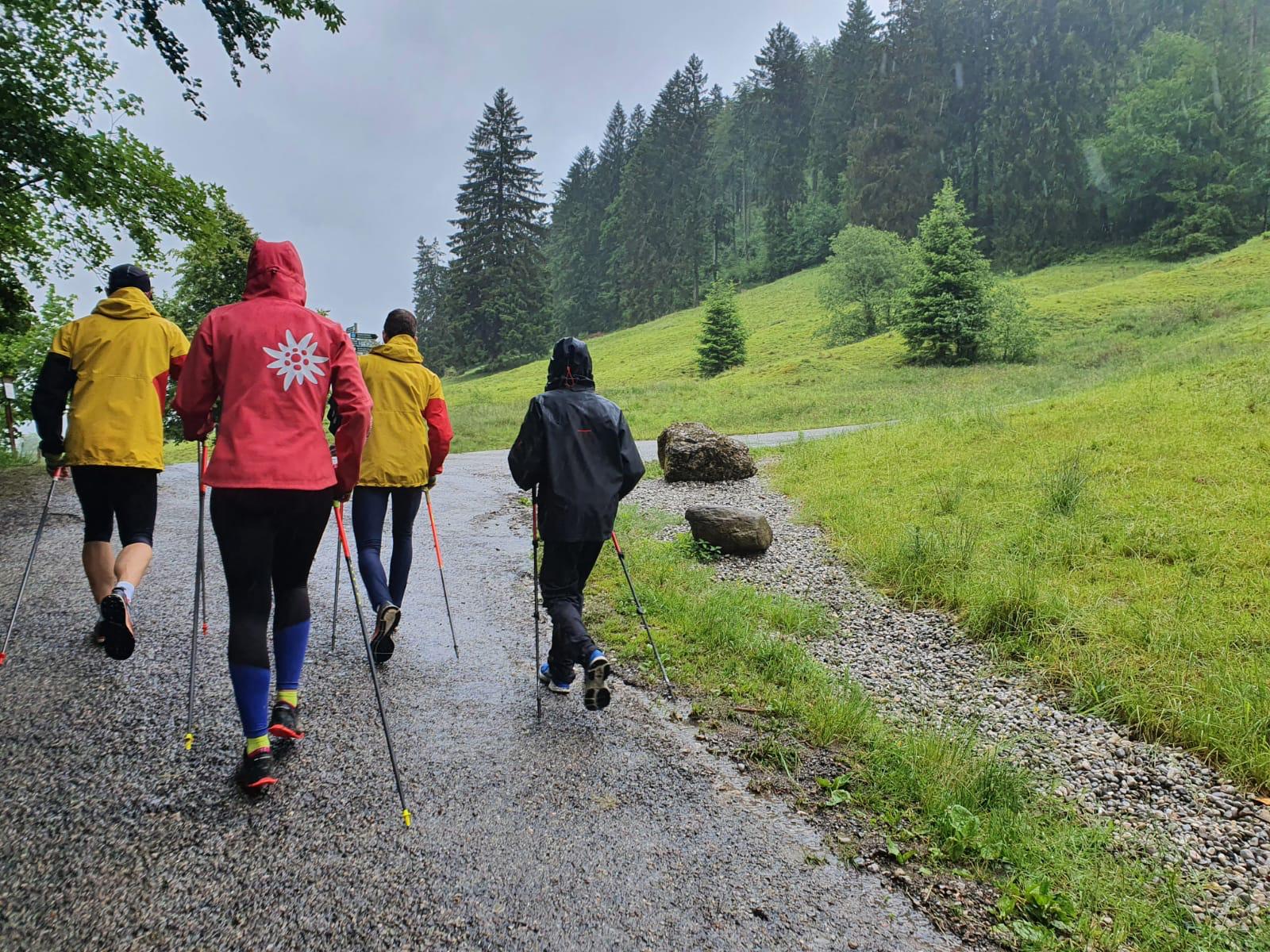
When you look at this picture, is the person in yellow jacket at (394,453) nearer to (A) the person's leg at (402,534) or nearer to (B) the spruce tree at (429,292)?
(A) the person's leg at (402,534)

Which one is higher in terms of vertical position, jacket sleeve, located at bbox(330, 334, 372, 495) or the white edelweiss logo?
the white edelweiss logo

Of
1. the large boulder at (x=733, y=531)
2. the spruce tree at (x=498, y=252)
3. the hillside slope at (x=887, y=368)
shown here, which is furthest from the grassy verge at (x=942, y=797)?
the spruce tree at (x=498, y=252)

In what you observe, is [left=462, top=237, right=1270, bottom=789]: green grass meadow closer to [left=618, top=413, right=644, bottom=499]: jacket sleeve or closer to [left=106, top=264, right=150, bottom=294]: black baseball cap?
[left=618, top=413, right=644, bottom=499]: jacket sleeve

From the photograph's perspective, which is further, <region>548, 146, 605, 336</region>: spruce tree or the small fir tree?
<region>548, 146, 605, 336</region>: spruce tree

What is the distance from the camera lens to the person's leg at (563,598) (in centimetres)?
383

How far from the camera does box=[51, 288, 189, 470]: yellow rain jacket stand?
3.90 meters

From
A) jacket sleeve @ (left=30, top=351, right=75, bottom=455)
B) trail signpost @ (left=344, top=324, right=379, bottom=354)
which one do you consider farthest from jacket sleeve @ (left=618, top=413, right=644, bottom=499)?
jacket sleeve @ (left=30, top=351, right=75, bottom=455)

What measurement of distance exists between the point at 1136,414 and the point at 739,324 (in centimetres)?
2706

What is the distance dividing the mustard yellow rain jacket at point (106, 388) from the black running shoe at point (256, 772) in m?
2.12

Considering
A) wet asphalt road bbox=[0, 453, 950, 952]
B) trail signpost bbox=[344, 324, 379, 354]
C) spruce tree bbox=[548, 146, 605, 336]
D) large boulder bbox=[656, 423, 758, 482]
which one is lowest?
wet asphalt road bbox=[0, 453, 950, 952]

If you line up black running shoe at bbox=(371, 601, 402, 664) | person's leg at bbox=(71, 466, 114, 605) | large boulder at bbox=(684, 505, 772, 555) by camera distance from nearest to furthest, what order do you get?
1. person's leg at bbox=(71, 466, 114, 605)
2. black running shoe at bbox=(371, 601, 402, 664)
3. large boulder at bbox=(684, 505, 772, 555)

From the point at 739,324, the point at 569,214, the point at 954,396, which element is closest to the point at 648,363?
the point at 739,324

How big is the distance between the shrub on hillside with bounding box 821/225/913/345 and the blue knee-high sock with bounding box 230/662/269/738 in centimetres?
3843

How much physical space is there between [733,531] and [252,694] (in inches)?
211
